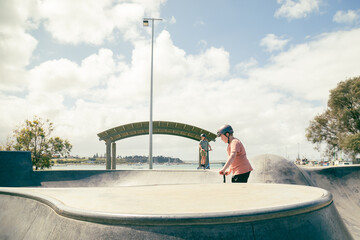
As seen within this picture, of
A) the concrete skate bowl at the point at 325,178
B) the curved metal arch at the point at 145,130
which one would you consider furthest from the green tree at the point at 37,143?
the concrete skate bowl at the point at 325,178

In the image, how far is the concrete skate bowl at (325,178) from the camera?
725 centimetres

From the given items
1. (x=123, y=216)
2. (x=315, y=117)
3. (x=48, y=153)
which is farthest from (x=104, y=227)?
(x=315, y=117)

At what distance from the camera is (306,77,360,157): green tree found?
2935 centimetres

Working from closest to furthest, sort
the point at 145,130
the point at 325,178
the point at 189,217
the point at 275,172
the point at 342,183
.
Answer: the point at 189,217, the point at 275,172, the point at 342,183, the point at 325,178, the point at 145,130

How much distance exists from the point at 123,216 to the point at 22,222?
2.17 m

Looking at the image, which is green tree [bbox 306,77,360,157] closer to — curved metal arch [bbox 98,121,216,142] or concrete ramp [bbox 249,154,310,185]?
curved metal arch [bbox 98,121,216,142]

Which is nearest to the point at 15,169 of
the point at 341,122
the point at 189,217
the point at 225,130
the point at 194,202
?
the point at 225,130

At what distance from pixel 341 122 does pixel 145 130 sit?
25.3 metres

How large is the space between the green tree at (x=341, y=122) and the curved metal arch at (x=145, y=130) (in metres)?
19.2

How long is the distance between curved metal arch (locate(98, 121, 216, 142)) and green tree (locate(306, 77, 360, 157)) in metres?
19.2

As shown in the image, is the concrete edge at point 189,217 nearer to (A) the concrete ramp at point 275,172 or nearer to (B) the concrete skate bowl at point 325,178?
(A) the concrete ramp at point 275,172

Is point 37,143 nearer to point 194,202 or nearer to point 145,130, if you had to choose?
point 145,130

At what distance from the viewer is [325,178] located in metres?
8.47

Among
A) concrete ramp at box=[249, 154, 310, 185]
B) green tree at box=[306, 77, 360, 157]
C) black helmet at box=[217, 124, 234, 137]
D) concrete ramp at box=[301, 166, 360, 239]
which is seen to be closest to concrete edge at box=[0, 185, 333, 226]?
black helmet at box=[217, 124, 234, 137]
